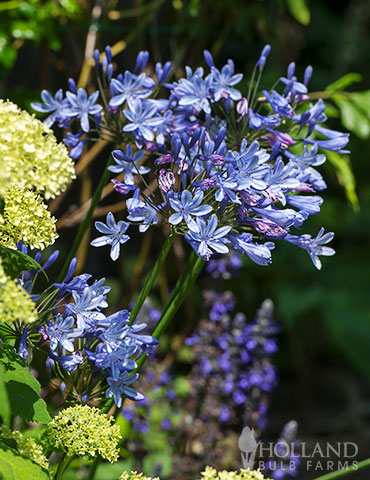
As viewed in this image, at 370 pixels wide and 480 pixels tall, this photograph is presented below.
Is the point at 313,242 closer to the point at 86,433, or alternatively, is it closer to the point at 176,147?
the point at 176,147

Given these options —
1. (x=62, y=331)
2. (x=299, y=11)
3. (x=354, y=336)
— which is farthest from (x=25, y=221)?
(x=354, y=336)

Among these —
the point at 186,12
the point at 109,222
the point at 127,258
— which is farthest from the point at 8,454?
the point at 127,258

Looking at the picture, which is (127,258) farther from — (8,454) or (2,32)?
(8,454)

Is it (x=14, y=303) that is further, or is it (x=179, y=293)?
(x=179, y=293)

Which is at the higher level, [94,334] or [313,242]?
[313,242]

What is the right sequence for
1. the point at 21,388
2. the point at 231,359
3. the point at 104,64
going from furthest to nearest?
the point at 231,359, the point at 104,64, the point at 21,388

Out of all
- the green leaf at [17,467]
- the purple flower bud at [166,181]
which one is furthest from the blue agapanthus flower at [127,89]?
the green leaf at [17,467]
